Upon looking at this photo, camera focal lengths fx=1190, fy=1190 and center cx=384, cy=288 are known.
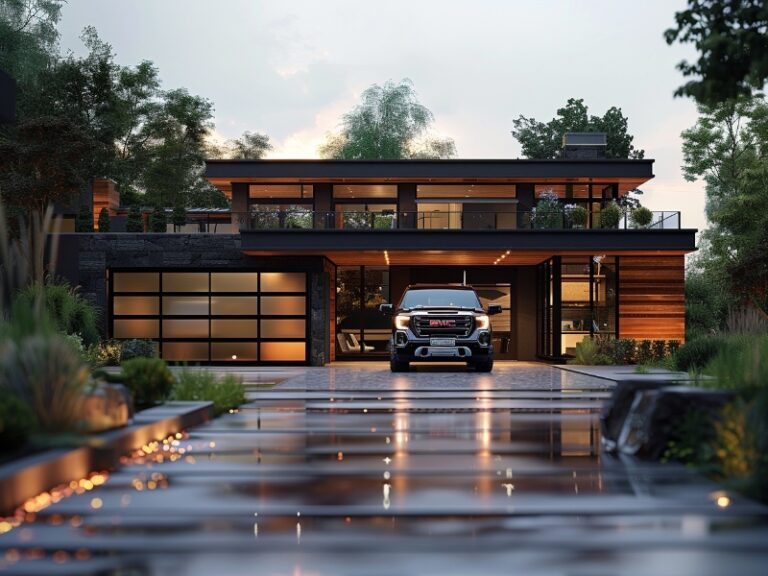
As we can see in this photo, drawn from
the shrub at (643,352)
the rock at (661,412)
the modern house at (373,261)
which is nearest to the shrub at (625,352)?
the shrub at (643,352)

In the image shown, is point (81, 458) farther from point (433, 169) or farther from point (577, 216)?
point (433, 169)

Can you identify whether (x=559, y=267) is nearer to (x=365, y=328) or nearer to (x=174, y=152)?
(x=365, y=328)

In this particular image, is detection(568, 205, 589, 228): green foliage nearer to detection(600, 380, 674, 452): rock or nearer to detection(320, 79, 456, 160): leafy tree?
detection(600, 380, 674, 452): rock

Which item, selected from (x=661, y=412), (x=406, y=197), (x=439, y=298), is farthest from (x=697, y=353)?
(x=406, y=197)

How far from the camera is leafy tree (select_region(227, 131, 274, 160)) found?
86.8m

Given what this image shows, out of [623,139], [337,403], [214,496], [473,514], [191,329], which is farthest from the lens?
[623,139]

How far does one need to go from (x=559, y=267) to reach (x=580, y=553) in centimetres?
3173

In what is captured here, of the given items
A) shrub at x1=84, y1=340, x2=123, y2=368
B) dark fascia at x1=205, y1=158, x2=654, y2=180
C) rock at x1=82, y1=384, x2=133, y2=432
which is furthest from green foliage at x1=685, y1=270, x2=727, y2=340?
rock at x1=82, y1=384, x2=133, y2=432

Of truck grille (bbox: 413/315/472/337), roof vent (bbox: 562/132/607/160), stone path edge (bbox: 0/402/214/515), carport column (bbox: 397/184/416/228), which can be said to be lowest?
stone path edge (bbox: 0/402/214/515)

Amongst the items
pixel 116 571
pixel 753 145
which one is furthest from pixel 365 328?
pixel 116 571

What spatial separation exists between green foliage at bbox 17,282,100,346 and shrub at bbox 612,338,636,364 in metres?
15.0

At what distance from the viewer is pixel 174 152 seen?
246 feet

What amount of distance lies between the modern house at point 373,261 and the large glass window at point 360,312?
0.15 ft

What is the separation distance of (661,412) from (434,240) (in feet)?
82.6
